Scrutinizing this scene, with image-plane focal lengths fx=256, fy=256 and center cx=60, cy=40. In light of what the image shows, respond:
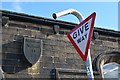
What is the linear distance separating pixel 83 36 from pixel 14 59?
11.8ft

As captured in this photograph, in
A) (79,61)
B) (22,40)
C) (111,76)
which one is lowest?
(111,76)

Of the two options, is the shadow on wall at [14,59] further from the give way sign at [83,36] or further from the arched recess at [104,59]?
the give way sign at [83,36]

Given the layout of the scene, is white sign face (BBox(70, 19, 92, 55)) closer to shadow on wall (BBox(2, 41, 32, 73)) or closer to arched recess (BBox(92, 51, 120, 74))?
shadow on wall (BBox(2, 41, 32, 73))

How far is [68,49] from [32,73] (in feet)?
5.15

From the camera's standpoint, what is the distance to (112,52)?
9.13 m

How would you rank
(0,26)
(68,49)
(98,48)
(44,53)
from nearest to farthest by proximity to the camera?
(0,26) < (44,53) < (68,49) < (98,48)

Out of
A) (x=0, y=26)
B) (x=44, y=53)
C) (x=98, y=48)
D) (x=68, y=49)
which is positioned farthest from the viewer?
(x=98, y=48)

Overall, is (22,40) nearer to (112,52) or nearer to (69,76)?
(69,76)

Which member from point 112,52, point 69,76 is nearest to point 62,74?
point 69,76

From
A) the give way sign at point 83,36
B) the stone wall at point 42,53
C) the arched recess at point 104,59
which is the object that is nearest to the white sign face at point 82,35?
the give way sign at point 83,36

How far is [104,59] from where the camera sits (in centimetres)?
888

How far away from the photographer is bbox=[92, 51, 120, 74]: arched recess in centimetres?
851

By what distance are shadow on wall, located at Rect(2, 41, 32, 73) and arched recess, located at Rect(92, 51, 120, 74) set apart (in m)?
→ 2.34

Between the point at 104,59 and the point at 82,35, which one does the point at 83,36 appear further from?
the point at 104,59
